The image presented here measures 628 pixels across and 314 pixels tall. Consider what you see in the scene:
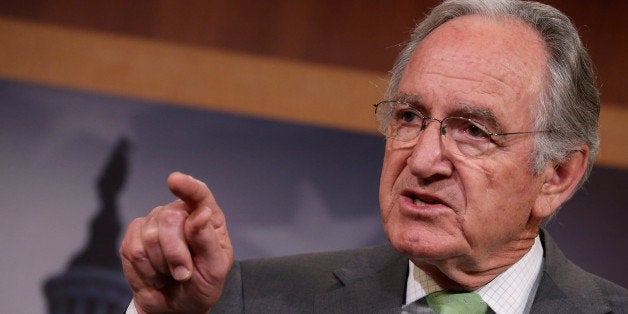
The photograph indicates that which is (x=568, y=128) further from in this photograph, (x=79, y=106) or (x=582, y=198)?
(x=79, y=106)

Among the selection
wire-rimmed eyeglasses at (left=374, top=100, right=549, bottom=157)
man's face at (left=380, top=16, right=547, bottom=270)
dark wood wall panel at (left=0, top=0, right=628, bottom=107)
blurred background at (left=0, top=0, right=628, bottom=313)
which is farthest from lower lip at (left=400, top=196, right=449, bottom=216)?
dark wood wall panel at (left=0, top=0, right=628, bottom=107)

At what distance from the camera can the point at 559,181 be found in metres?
1.96

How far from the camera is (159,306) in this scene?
1535 mm

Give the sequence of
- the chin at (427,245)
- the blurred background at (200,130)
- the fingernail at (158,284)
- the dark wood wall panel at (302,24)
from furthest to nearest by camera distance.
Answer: the dark wood wall panel at (302,24), the blurred background at (200,130), the chin at (427,245), the fingernail at (158,284)

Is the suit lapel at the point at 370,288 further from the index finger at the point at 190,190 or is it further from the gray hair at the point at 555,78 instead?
the index finger at the point at 190,190

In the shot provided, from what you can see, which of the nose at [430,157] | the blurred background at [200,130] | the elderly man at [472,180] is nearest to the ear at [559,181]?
the elderly man at [472,180]

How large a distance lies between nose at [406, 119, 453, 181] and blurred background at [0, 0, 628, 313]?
2.20 ft

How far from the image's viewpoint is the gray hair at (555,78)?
188cm

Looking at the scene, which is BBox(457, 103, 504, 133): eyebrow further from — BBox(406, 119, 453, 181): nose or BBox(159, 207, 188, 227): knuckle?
BBox(159, 207, 188, 227): knuckle

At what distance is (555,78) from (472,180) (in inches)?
12.8

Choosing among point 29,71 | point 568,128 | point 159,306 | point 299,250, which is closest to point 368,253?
point 299,250

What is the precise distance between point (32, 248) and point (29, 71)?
1.45 feet

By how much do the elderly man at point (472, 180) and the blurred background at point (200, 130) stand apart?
0.37 meters

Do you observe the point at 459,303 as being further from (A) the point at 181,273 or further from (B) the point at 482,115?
(A) the point at 181,273
